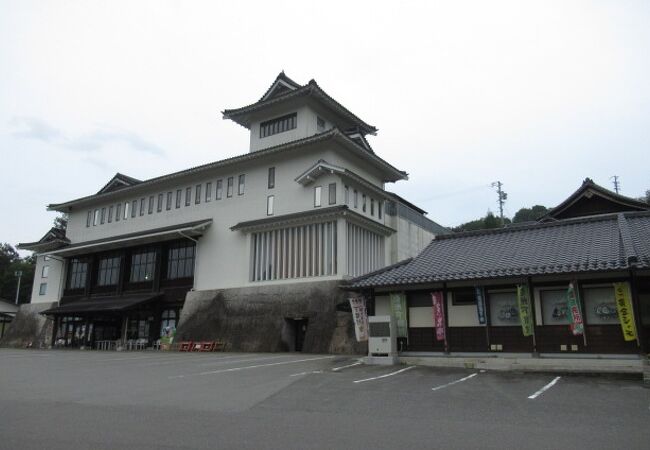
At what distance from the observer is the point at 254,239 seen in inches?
1125

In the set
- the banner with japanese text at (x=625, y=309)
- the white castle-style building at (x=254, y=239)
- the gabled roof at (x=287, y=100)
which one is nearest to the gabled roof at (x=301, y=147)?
the white castle-style building at (x=254, y=239)

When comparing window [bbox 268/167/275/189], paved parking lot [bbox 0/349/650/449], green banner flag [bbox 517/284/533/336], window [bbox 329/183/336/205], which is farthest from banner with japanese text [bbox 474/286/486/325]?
window [bbox 268/167/275/189]

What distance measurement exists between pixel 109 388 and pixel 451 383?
330 inches

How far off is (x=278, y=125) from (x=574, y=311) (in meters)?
21.2

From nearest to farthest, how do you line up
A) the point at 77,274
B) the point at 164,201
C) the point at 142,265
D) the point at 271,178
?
the point at 271,178, the point at 164,201, the point at 142,265, the point at 77,274

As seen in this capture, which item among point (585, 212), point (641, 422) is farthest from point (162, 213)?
point (641, 422)

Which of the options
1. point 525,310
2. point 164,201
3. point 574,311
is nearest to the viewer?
point 574,311

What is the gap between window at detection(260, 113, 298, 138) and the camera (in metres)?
30.1

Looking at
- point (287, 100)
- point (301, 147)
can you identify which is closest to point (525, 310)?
point (301, 147)

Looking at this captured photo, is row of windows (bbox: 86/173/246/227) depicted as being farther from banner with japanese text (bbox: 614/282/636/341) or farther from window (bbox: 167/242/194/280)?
banner with japanese text (bbox: 614/282/636/341)

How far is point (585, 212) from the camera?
87.9 ft

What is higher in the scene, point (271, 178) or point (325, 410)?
point (271, 178)

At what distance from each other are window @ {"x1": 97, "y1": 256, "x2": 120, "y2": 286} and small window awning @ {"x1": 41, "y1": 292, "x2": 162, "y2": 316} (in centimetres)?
132

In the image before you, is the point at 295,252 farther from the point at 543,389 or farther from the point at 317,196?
A: the point at 543,389
